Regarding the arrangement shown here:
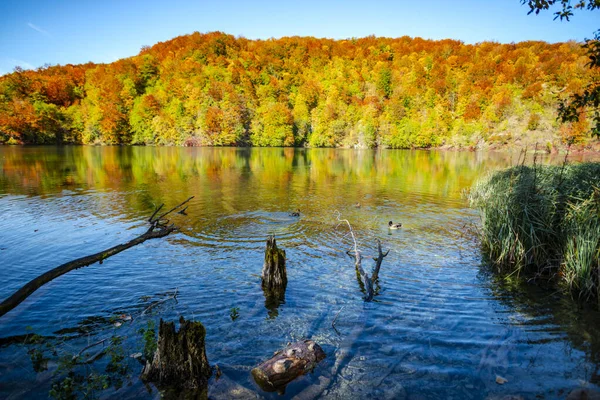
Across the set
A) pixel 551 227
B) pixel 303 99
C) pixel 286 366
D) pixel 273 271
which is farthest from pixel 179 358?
pixel 303 99

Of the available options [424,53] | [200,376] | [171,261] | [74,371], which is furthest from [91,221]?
[424,53]

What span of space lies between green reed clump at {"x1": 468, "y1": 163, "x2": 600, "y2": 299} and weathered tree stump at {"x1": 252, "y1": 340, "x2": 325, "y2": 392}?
7012mm

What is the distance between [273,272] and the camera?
9.34m

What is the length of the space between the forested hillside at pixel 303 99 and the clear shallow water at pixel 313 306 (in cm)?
8015

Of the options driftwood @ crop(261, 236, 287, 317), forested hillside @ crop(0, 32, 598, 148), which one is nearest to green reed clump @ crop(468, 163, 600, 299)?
driftwood @ crop(261, 236, 287, 317)

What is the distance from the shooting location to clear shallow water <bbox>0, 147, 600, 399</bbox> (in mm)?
5895

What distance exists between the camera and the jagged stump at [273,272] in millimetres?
9242

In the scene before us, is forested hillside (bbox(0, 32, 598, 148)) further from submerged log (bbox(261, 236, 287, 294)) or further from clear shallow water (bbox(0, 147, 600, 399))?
submerged log (bbox(261, 236, 287, 294))

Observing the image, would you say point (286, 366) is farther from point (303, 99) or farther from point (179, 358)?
point (303, 99)

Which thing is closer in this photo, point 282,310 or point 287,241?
point 282,310

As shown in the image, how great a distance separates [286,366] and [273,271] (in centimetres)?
372

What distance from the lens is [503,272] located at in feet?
35.9

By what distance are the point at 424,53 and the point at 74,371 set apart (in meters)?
157

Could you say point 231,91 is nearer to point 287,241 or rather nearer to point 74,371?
point 287,241
